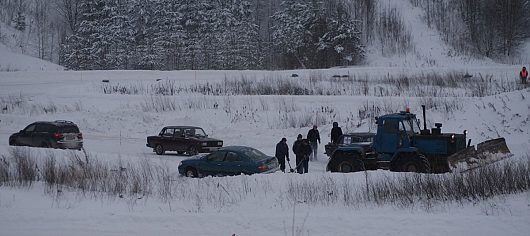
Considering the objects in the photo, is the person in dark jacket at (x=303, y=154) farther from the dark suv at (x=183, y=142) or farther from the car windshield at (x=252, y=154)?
the dark suv at (x=183, y=142)

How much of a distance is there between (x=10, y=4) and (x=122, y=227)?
274 feet

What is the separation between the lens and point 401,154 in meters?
17.2

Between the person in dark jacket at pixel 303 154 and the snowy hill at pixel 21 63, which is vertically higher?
the snowy hill at pixel 21 63

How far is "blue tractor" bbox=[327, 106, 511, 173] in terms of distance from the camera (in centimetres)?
1662

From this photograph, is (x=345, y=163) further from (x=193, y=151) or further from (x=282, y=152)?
(x=193, y=151)

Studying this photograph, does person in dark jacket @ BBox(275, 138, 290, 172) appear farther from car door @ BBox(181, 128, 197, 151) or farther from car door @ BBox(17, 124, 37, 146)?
car door @ BBox(17, 124, 37, 146)

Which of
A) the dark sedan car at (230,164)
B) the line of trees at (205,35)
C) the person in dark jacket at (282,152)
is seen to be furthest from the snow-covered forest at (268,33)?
the dark sedan car at (230,164)

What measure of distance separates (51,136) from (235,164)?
36.2 ft

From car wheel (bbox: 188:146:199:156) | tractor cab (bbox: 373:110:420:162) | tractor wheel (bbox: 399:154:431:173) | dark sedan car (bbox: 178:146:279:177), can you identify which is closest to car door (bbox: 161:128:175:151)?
car wheel (bbox: 188:146:199:156)

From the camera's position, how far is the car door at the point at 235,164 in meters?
17.9

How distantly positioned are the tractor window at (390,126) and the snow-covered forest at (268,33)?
42.0 m

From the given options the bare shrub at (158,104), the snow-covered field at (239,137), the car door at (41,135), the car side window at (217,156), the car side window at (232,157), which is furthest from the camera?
the bare shrub at (158,104)

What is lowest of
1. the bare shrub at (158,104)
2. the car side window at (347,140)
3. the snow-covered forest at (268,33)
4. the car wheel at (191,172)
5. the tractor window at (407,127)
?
the car wheel at (191,172)

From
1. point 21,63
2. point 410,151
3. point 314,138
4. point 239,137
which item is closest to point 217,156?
point 314,138
